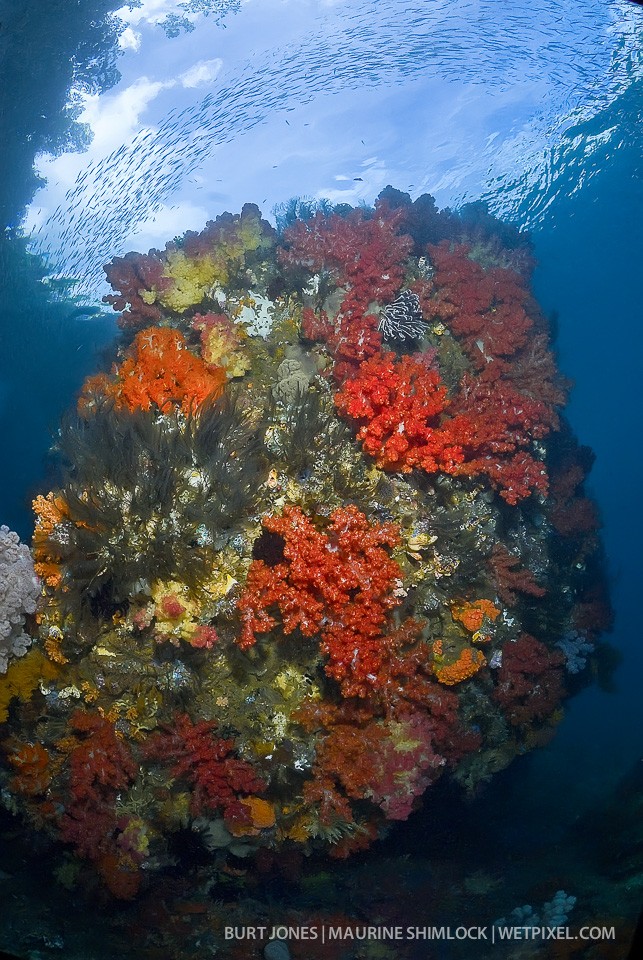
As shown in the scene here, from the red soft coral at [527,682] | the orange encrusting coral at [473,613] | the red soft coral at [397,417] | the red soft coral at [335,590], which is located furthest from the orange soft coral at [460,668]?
the red soft coral at [397,417]

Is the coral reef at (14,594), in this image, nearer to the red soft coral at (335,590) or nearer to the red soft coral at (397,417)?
the red soft coral at (335,590)

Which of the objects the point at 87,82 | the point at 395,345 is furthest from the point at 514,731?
the point at 87,82

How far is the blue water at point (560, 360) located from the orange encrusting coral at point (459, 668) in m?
4.37

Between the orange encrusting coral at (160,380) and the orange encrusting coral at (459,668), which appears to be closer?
the orange encrusting coral at (160,380)

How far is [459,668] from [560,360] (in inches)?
571

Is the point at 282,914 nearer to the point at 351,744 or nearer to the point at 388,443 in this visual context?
the point at 351,744

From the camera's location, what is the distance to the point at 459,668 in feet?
24.1

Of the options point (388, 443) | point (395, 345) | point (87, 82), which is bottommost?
point (388, 443)

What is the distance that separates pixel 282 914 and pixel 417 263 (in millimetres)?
12081

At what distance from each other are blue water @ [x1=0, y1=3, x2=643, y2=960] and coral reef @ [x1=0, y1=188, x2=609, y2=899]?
2333 millimetres

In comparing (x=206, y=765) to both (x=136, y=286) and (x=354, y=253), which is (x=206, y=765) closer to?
(x=136, y=286)

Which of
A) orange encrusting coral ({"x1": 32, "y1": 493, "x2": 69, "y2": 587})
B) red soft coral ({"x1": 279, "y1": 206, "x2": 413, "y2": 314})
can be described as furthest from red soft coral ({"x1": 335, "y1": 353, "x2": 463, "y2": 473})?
orange encrusting coral ({"x1": 32, "y1": 493, "x2": 69, "y2": 587})

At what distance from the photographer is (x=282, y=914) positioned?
320 inches

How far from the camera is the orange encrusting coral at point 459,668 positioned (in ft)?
24.1
